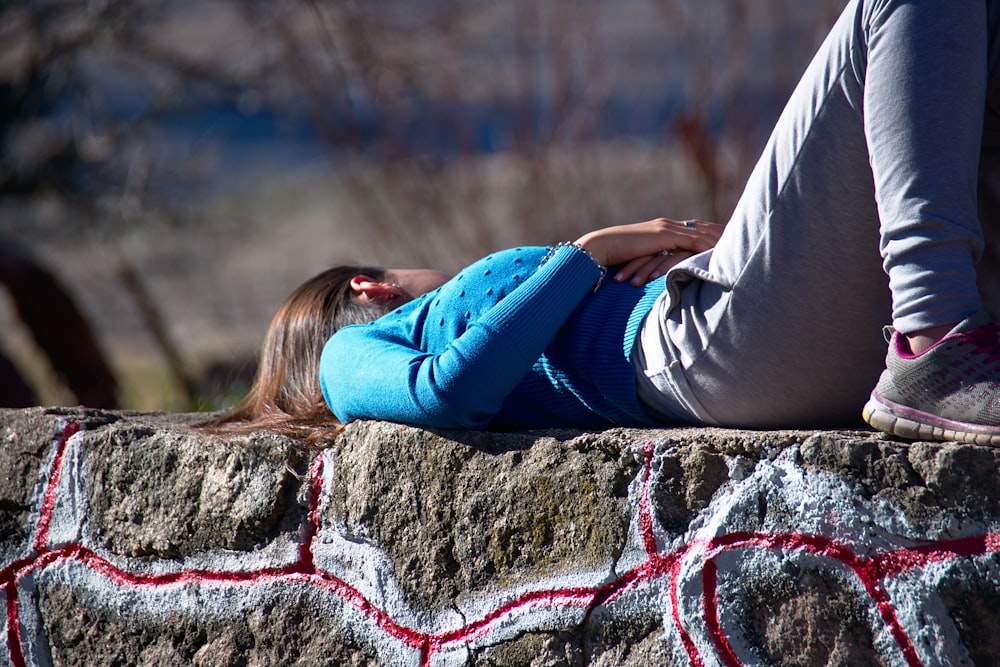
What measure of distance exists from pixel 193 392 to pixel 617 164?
7.76ft

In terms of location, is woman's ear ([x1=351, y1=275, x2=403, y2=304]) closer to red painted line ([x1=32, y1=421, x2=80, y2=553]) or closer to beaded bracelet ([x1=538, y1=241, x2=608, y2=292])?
beaded bracelet ([x1=538, y1=241, x2=608, y2=292])

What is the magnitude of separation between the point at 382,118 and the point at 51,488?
3256 millimetres

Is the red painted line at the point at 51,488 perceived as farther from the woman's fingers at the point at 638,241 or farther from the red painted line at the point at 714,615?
the red painted line at the point at 714,615

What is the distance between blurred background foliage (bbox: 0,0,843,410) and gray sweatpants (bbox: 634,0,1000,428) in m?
2.79

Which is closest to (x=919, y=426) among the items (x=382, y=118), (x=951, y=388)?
(x=951, y=388)

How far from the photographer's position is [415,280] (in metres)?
2.26

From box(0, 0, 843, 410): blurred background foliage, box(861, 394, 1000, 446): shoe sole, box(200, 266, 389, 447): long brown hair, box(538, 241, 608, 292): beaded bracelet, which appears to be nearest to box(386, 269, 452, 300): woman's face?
box(200, 266, 389, 447): long brown hair

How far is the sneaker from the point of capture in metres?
1.36

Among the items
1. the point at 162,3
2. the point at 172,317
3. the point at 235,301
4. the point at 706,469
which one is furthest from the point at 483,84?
the point at 172,317

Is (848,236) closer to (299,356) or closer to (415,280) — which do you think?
(415,280)

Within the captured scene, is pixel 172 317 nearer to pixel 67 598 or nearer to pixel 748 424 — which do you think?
pixel 67 598

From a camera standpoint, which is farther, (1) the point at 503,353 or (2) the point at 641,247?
(2) the point at 641,247

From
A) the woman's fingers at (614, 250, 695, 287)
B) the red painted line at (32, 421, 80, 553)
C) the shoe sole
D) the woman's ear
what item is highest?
the woman's ear

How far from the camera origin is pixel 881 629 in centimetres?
140
